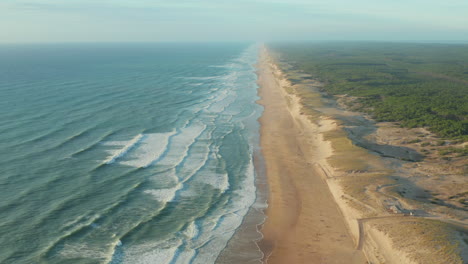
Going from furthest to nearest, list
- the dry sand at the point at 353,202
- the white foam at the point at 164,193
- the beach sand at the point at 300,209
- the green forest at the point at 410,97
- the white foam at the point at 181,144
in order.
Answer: the green forest at the point at 410,97
the white foam at the point at 181,144
the white foam at the point at 164,193
the beach sand at the point at 300,209
the dry sand at the point at 353,202

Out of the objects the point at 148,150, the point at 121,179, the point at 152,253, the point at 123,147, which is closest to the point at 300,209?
the point at 152,253

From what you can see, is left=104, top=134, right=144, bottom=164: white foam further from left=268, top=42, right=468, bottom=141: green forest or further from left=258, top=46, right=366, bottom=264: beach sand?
left=268, top=42, right=468, bottom=141: green forest

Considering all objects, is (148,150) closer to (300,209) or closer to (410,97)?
(300,209)

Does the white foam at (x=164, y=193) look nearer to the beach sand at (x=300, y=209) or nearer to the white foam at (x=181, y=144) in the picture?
the white foam at (x=181, y=144)

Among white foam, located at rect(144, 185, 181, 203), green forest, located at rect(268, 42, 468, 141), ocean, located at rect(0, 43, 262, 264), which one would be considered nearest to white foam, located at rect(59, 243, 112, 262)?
ocean, located at rect(0, 43, 262, 264)

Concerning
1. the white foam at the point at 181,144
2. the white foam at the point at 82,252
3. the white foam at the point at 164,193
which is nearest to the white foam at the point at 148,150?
the white foam at the point at 181,144
